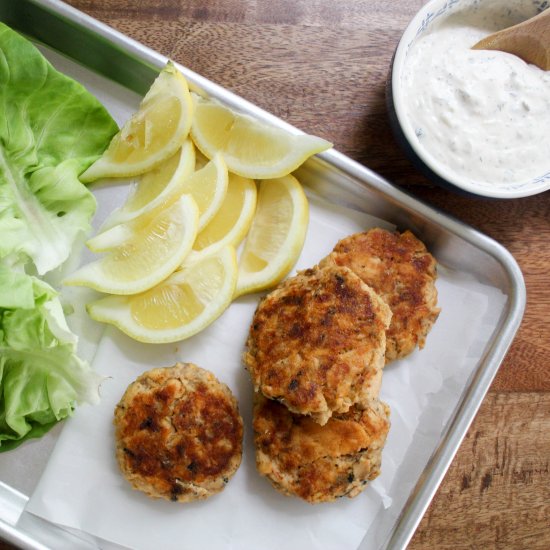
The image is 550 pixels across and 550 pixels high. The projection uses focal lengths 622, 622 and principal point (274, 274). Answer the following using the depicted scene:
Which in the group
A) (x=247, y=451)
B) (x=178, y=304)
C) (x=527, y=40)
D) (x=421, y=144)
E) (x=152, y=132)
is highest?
(x=527, y=40)

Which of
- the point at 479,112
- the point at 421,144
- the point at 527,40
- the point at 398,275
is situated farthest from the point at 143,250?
the point at 527,40

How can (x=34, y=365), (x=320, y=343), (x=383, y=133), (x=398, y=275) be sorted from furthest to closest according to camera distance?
(x=383, y=133) < (x=398, y=275) < (x=34, y=365) < (x=320, y=343)

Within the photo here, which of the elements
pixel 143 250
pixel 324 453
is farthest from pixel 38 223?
pixel 324 453

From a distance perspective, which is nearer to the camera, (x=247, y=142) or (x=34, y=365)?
(x=34, y=365)

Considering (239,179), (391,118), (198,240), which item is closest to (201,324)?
(198,240)

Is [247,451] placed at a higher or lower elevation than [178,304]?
lower

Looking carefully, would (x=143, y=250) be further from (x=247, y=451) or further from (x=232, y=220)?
(x=247, y=451)

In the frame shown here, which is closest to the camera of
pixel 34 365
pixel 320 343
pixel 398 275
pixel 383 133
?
pixel 320 343
